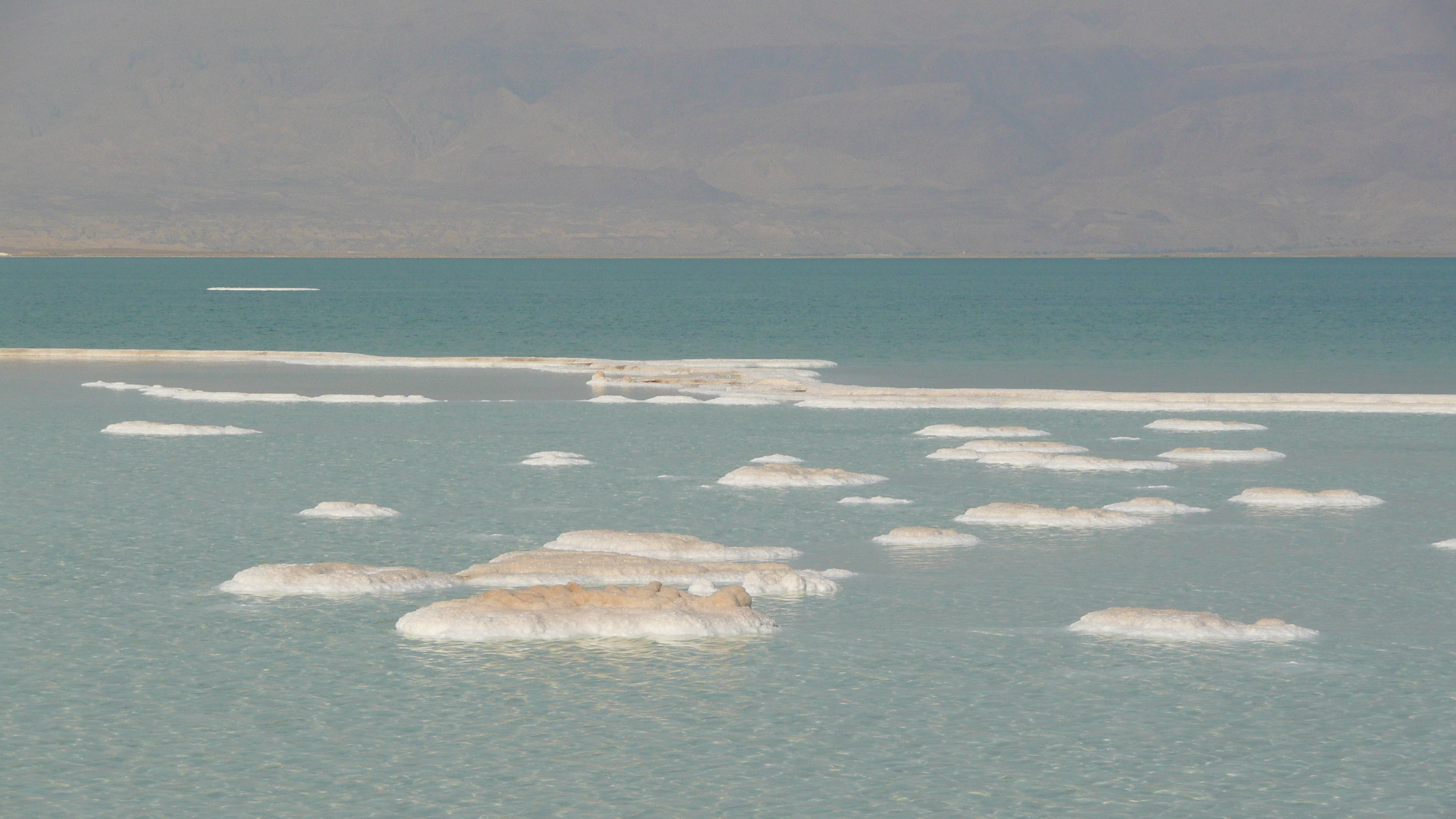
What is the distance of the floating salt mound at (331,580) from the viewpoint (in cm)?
2122

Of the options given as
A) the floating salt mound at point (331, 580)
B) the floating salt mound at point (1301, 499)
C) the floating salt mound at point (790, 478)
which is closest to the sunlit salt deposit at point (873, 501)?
the floating salt mound at point (790, 478)

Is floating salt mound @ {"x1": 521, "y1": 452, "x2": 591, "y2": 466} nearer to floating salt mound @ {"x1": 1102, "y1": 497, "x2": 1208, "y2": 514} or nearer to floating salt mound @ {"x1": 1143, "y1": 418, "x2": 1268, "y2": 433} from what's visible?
floating salt mound @ {"x1": 1102, "y1": 497, "x2": 1208, "y2": 514}

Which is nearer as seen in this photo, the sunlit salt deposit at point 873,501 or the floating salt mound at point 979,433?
the sunlit salt deposit at point 873,501

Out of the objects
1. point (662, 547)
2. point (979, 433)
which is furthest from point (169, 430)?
point (662, 547)

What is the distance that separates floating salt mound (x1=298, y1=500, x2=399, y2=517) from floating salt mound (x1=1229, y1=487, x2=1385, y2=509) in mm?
13019

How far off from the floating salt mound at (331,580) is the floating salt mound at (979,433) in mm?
18210

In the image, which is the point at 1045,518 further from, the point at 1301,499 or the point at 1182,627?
the point at 1182,627

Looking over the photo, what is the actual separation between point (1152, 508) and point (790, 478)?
237 inches

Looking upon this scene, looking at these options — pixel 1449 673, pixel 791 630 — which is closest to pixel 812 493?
pixel 791 630

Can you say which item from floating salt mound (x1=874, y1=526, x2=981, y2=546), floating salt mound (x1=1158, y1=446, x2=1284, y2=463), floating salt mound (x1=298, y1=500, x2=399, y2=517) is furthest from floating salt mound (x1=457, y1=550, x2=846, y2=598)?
floating salt mound (x1=1158, y1=446, x2=1284, y2=463)

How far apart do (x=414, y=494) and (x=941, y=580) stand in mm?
10715

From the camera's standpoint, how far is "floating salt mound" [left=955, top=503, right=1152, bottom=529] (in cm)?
2630

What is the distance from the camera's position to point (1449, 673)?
17797 mm

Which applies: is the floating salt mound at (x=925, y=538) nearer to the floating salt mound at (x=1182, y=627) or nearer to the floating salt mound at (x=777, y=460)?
the floating salt mound at (x=1182, y=627)
